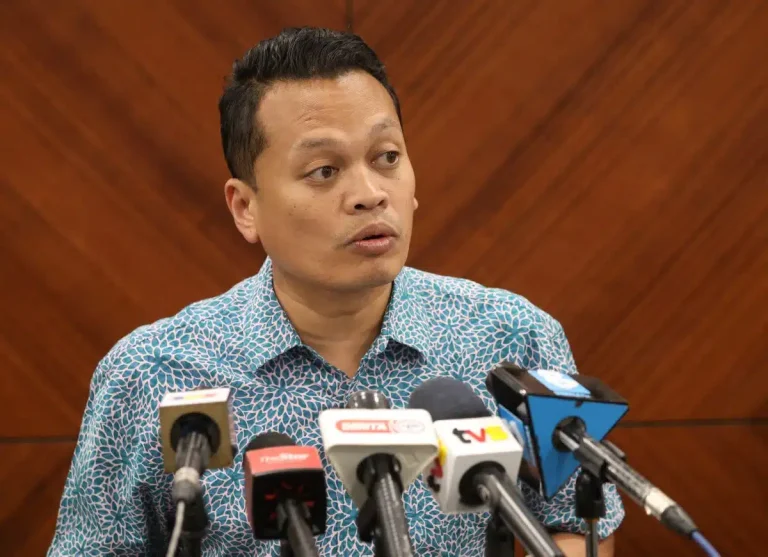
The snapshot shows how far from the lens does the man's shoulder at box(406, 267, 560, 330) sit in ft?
5.17

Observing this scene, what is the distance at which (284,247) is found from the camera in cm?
139

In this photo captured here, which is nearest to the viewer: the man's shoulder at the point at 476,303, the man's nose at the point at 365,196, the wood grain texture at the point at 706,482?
the man's nose at the point at 365,196

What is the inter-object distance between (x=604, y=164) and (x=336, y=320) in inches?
39.0

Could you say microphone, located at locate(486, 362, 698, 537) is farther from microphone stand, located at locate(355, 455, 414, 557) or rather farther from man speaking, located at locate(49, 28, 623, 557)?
man speaking, located at locate(49, 28, 623, 557)

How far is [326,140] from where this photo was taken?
1.33 metres

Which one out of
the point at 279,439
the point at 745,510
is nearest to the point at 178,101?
the point at 279,439

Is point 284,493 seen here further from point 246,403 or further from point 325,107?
point 325,107

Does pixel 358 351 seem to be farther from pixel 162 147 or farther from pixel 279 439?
pixel 162 147

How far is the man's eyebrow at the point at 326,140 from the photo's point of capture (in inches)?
52.2

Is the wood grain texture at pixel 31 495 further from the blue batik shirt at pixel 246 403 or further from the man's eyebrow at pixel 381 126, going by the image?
the man's eyebrow at pixel 381 126

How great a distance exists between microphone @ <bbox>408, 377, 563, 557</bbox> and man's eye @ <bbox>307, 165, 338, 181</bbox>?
1.96 feet

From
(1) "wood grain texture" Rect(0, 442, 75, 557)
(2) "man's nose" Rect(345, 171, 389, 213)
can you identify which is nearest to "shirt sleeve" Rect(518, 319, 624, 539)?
(2) "man's nose" Rect(345, 171, 389, 213)

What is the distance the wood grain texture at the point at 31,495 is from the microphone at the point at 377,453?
1556 millimetres

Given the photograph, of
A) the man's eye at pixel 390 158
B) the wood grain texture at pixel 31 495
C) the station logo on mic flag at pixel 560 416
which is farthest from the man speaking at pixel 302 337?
the wood grain texture at pixel 31 495
